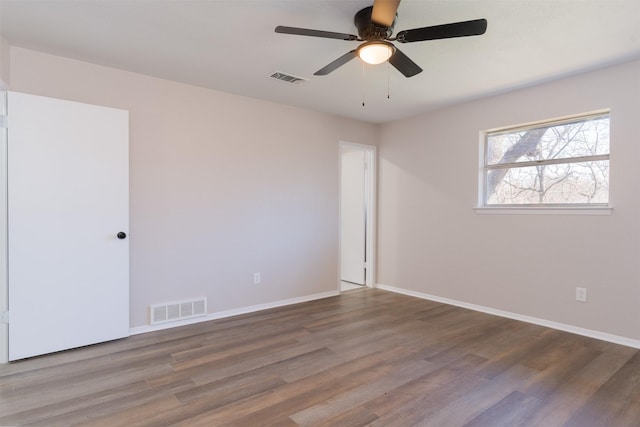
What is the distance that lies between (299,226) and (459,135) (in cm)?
234

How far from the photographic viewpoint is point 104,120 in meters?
2.97

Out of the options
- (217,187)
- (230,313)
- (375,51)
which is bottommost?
(230,313)

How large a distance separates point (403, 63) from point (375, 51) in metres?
0.28

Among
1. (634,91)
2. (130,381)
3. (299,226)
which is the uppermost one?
(634,91)

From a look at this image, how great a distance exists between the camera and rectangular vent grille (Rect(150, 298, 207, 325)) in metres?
3.35

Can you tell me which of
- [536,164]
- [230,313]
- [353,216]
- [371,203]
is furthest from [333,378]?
[353,216]

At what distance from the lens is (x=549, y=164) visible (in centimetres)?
354

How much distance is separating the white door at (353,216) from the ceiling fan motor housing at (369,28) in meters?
2.98

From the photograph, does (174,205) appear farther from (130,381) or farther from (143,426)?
(143,426)

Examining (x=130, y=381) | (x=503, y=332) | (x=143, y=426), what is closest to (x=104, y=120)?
(x=130, y=381)

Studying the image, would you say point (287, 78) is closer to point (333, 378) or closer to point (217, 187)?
point (217, 187)

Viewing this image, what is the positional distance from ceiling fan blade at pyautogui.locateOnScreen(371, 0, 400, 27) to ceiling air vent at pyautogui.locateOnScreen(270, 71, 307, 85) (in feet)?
4.80

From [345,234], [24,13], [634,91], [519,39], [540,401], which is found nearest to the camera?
[540,401]

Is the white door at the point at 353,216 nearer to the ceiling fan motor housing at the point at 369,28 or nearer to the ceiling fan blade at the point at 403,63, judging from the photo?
the ceiling fan blade at the point at 403,63
